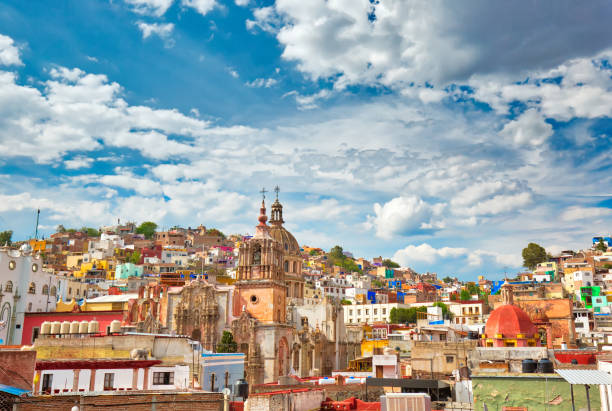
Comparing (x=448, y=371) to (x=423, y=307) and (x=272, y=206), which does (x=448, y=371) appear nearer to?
(x=272, y=206)

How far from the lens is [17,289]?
5253 centimetres

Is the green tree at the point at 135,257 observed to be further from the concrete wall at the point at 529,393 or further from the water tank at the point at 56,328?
the concrete wall at the point at 529,393

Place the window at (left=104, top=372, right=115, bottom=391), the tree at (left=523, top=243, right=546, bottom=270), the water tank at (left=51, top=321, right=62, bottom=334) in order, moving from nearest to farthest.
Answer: the window at (left=104, top=372, right=115, bottom=391), the water tank at (left=51, top=321, right=62, bottom=334), the tree at (left=523, top=243, right=546, bottom=270)

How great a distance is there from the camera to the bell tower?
53281mm

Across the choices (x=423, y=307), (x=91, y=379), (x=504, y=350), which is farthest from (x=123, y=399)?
(x=423, y=307)

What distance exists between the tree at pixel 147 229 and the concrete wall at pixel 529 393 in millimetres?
164759

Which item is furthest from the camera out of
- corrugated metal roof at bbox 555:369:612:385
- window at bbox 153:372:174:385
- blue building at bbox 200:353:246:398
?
blue building at bbox 200:353:246:398

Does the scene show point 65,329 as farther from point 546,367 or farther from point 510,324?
point 510,324

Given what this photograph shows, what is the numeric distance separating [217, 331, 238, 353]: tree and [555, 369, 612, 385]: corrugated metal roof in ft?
118

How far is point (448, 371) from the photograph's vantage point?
144ft

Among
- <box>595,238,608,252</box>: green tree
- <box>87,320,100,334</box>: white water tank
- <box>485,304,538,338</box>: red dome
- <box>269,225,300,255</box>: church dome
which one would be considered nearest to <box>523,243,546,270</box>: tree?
<box>595,238,608,252</box>: green tree

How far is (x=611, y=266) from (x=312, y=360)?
240 feet

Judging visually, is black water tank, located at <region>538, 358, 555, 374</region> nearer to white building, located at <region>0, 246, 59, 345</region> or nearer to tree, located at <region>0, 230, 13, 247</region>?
white building, located at <region>0, 246, 59, 345</region>

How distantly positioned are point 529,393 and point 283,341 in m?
34.8
